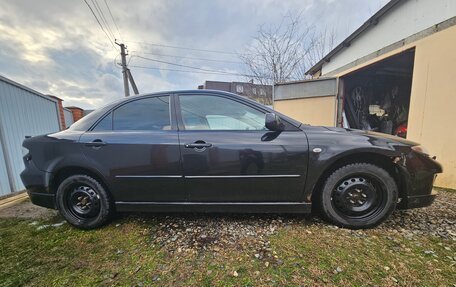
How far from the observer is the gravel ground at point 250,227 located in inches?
81.4

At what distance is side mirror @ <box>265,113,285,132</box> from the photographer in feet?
6.91

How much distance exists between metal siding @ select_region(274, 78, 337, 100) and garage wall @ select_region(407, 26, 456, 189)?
251 centimetres

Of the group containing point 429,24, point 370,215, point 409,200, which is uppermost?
point 429,24

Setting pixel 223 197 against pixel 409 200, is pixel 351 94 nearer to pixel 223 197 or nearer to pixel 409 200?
pixel 409 200

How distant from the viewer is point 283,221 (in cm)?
244

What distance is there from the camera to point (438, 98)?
11.8 ft

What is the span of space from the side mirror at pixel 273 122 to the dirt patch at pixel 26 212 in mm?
3173

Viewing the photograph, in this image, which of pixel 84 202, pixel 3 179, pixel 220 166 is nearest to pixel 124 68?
pixel 3 179

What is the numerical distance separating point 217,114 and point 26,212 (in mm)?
3234

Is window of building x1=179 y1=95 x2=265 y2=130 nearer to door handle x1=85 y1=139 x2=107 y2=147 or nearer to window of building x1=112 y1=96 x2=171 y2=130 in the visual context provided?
window of building x1=112 y1=96 x2=171 y2=130

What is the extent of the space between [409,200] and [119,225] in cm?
327

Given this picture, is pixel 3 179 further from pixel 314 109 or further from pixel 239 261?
pixel 314 109

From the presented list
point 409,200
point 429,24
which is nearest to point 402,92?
point 429,24

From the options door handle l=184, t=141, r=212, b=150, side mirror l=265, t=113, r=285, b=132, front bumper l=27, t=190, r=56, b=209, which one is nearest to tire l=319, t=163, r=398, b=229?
side mirror l=265, t=113, r=285, b=132
